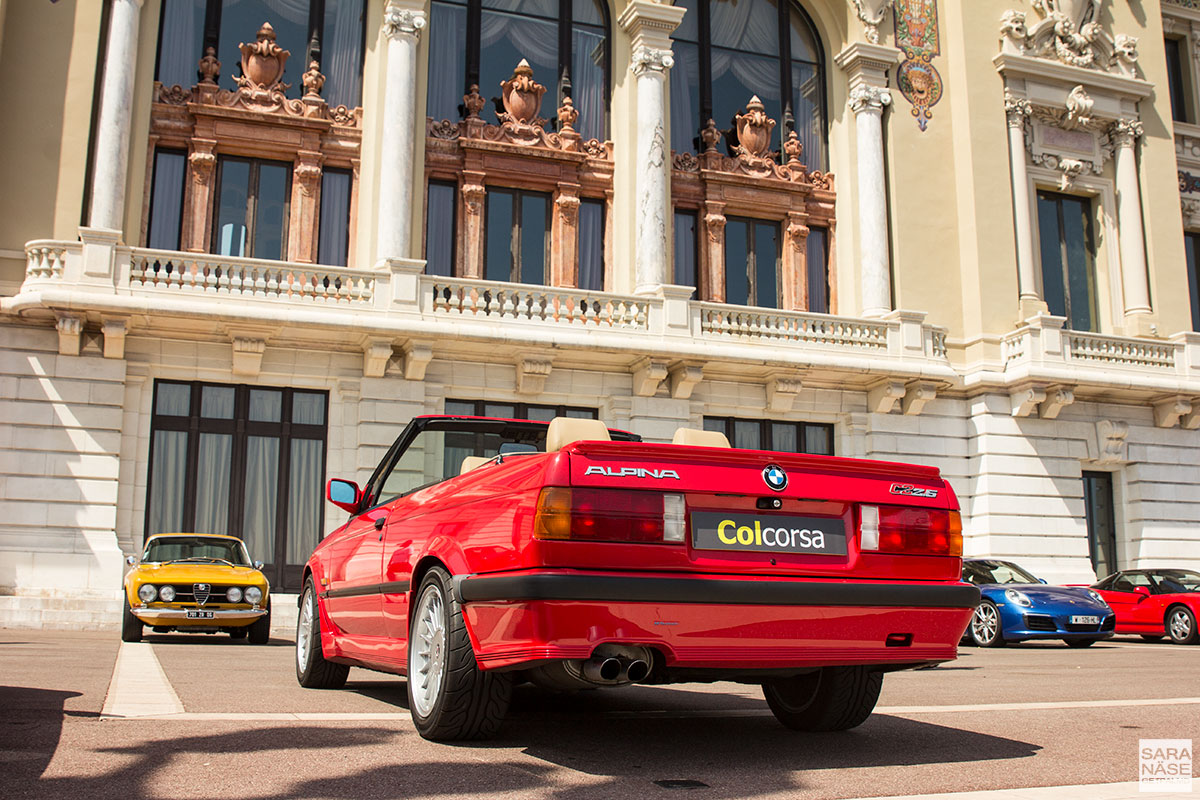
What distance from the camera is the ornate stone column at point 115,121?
1981cm

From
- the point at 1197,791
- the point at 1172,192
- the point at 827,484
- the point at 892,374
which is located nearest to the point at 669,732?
the point at 827,484

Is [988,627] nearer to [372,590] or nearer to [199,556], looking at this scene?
[199,556]

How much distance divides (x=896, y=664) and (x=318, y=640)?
4.31 metres

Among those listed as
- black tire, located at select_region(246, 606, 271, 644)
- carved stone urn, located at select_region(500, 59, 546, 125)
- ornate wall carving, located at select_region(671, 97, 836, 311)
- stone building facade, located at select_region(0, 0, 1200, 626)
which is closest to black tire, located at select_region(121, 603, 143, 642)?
black tire, located at select_region(246, 606, 271, 644)

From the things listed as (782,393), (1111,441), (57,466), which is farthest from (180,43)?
(1111,441)

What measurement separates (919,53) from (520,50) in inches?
372

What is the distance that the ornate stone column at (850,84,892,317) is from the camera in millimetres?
24344

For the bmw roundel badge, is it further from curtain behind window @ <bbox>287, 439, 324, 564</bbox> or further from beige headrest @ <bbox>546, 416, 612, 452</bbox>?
curtain behind window @ <bbox>287, 439, 324, 564</bbox>

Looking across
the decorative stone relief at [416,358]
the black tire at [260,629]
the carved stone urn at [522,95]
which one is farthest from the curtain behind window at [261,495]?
the carved stone urn at [522,95]

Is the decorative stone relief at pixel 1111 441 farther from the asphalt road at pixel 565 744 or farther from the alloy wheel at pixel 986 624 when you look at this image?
the asphalt road at pixel 565 744

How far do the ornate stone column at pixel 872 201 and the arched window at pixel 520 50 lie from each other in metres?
5.87

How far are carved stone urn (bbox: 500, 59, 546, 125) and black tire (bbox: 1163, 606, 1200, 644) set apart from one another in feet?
51.1

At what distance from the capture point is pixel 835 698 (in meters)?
5.77

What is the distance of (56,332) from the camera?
19.1m
